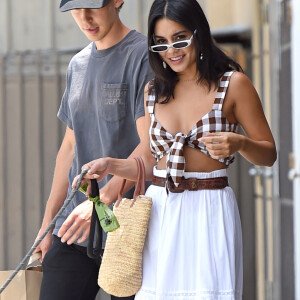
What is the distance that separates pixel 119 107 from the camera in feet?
11.4

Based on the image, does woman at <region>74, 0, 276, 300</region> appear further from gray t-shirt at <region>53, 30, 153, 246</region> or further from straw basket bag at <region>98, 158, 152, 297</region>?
gray t-shirt at <region>53, 30, 153, 246</region>

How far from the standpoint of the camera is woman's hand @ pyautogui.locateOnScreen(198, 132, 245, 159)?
285 cm

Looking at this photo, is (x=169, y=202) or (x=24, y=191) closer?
(x=169, y=202)

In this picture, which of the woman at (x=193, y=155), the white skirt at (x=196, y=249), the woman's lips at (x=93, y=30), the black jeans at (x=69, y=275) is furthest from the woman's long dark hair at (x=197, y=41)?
the black jeans at (x=69, y=275)

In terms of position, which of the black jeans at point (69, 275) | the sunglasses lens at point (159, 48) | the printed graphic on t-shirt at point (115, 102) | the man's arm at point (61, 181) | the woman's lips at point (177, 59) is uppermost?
the sunglasses lens at point (159, 48)

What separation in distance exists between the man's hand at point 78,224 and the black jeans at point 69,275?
0.08 metres

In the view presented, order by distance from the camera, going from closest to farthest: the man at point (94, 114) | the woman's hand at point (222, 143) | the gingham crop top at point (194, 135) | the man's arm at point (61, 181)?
the woman's hand at point (222, 143) < the gingham crop top at point (194, 135) < the man at point (94, 114) < the man's arm at point (61, 181)

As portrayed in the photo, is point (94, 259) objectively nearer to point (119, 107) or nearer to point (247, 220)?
point (119, 107)

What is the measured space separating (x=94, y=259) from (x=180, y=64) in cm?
85

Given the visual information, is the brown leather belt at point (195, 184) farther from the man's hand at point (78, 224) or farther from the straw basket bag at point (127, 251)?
the man's hand at point (78, 224)

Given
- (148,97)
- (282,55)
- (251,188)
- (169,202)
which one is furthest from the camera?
(251,188)

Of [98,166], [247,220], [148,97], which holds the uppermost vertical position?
[148,97]

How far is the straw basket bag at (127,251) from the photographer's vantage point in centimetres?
302

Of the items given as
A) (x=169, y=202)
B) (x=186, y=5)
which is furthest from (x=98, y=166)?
(x=186, y=5)
